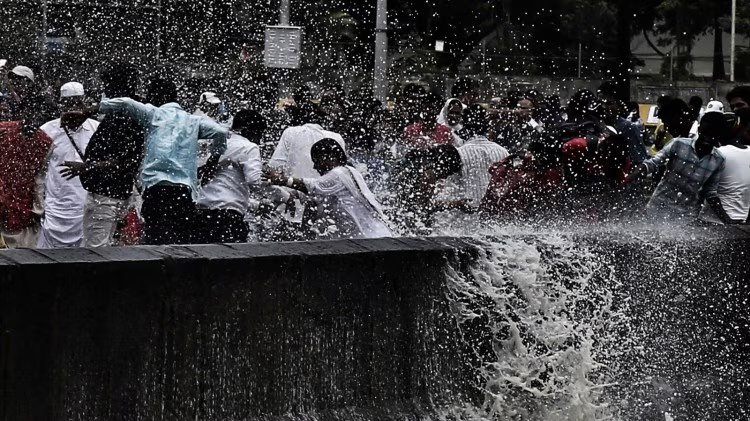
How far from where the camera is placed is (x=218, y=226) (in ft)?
33.4

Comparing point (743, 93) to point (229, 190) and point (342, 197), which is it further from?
point (229, 190)

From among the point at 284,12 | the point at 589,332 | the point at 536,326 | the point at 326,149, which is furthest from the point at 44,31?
the point at 536,326

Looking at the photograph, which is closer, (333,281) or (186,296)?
(186,296)

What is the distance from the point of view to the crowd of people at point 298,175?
959 cm

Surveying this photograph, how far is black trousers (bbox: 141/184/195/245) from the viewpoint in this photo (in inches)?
378

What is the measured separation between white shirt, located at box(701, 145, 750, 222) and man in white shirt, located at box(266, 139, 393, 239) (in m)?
2.72

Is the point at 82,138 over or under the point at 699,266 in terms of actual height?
over

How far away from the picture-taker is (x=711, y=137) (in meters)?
10.5

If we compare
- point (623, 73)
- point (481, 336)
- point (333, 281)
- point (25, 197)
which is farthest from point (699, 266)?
point (623, 73)

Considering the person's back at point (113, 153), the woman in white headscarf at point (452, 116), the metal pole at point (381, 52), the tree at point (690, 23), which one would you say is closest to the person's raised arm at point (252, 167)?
the person's back at point (113, 153)

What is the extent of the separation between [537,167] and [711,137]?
125cm

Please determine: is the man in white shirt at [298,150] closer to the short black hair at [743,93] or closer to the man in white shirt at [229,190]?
the man in white shirt at [229,190]

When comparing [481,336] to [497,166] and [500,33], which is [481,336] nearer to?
[497,166]

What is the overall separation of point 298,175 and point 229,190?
1543 millimetres
